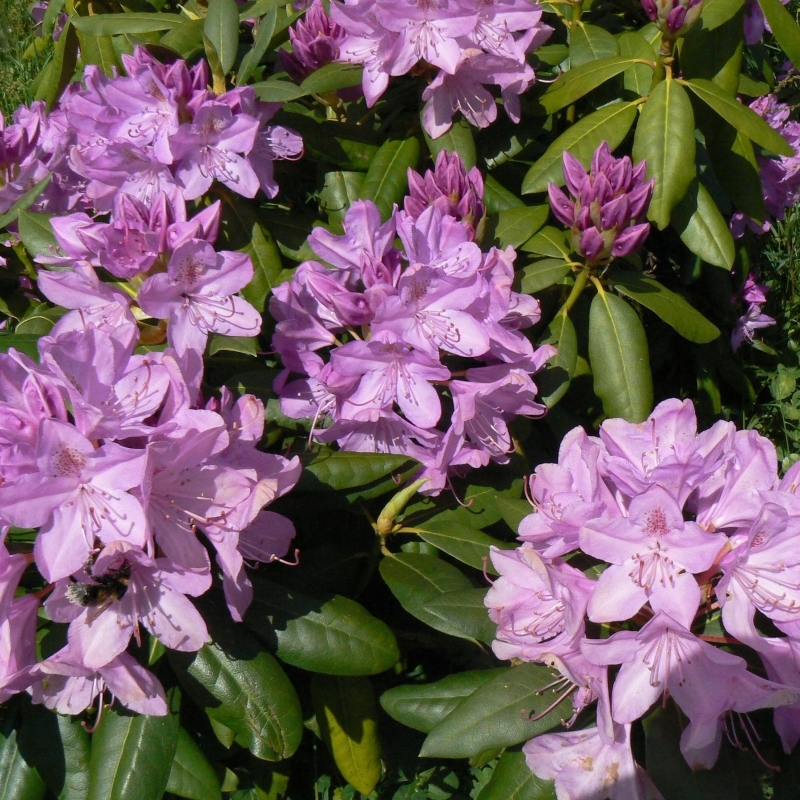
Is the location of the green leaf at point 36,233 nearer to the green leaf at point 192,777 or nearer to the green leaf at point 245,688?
A: the green leaf at point 245,688

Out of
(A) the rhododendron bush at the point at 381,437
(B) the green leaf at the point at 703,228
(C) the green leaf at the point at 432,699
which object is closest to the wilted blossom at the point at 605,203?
(A) the rhododendron bush at the point at 381,437

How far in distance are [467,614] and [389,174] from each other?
0.94 meters

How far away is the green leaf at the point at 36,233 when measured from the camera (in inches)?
60.6

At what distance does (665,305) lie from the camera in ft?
5.62

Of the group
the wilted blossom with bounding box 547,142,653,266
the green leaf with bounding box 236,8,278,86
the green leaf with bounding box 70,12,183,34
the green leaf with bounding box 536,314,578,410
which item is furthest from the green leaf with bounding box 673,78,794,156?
the green leaf with bounding box 70,12,183,34

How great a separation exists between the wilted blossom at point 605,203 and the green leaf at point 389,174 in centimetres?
34

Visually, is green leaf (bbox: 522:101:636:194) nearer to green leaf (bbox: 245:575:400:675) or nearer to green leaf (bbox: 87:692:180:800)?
green leaf (bbox: 245:575:400:675)

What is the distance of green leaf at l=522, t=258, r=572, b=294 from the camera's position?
166cm

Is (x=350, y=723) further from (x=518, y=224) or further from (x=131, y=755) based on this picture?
(x=518, y=224)

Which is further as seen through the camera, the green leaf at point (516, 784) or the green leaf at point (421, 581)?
the green leaf at point (421, 581)

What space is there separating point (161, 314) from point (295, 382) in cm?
29

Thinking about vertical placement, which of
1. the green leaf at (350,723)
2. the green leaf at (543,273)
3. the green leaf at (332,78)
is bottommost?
the green leaf at (350,723)

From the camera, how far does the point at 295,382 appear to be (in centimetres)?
152

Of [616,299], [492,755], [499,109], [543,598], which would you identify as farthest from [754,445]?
[499,109]
